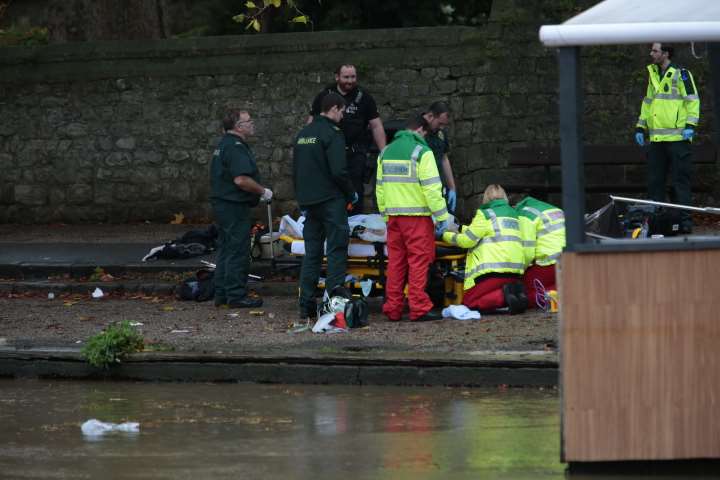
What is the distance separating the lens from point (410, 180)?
466 inches

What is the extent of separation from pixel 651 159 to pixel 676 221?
7.27 ft

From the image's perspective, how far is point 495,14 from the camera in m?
17.7

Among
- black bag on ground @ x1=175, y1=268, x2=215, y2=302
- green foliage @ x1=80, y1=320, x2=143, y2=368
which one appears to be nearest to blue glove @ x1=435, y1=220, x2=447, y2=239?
black bag on ground @ x1=175, y1=268, x2=215, y2=302

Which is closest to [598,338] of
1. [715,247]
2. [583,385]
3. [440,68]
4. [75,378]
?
[583,385]

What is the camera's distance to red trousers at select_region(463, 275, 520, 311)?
12156mm

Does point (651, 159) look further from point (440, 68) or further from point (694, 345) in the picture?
point (694, 345)

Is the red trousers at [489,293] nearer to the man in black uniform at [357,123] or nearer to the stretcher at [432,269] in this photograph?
the stretcher at [432,269]

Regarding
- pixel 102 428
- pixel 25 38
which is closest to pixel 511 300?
pixel 102 428

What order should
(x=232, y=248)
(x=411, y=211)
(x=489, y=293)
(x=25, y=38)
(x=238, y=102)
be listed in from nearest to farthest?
(x=411, y=211)
(x=489, y=293)
(x=232, y=248)
(x=238, y=102)
(x=25, y=38)

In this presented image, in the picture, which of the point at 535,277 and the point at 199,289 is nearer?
the point at 535,277

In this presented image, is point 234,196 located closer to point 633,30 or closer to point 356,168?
point 356,168

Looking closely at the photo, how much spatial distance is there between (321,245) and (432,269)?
0.95 m

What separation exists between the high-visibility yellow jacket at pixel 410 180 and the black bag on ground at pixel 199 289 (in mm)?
2537

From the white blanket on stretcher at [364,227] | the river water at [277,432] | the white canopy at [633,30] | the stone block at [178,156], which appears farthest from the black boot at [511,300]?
the stone block at [178,156]
